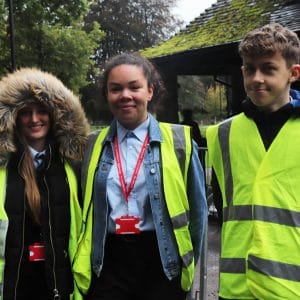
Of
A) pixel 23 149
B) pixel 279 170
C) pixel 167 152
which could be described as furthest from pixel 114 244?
pixel 279 170

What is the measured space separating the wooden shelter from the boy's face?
5676 mm

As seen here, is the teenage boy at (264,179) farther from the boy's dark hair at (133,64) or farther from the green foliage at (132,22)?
the green foliage at (132,22)

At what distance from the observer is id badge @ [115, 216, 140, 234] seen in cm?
250

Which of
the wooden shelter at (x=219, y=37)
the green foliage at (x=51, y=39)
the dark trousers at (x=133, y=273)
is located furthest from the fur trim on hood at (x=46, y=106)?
the green foliage at (x=51, y=39)

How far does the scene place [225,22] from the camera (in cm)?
1023

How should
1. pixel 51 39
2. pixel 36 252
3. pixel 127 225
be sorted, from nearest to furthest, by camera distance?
1. pixel 127 225
2. pixel 36 252
3. pixel 51 39

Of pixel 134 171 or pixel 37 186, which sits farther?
pixel 37 186

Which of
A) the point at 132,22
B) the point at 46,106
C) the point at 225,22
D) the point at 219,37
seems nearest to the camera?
the point at 46,106

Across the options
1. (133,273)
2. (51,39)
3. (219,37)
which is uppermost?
(51,39)

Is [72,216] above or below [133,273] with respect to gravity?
above

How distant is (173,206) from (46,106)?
923mm

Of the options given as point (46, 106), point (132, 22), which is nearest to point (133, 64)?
point (46, 106)

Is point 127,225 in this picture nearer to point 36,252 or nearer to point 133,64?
point 36,252

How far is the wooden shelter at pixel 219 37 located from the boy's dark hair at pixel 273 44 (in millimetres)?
5587
